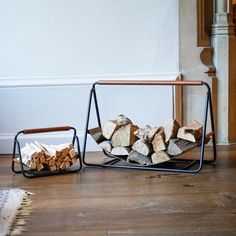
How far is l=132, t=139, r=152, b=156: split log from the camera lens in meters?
3.27

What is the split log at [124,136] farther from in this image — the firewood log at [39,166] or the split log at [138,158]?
the firewood log at [39,166]

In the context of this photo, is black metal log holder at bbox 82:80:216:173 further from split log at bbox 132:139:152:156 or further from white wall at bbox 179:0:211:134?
white wall at bbox 179:0:211:134

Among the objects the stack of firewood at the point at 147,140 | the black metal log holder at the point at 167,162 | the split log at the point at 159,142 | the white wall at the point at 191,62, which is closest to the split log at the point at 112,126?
the stack of firewood at the point at 147,140

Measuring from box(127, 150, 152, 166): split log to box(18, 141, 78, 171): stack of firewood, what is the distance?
336 millimetres

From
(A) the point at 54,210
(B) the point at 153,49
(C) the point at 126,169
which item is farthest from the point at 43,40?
(A) the point at 54,210

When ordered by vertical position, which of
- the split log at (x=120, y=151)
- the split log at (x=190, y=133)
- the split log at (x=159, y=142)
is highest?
the split log at (x=190, y=133)

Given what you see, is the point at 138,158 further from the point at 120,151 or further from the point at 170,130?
the point at 170,130

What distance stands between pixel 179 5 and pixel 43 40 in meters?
0.96

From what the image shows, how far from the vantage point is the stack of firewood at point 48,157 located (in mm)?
3148

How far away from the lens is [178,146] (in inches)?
126

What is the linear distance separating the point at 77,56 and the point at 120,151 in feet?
2.67

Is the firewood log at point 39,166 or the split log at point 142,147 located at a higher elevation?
the split log at point 142,147

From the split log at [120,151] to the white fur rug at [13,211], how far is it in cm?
78

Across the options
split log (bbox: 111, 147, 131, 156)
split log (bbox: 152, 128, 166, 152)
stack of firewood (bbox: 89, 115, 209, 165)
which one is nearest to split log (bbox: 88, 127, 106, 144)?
stack of firewood (bbox: 89, 115, 209, 165)
